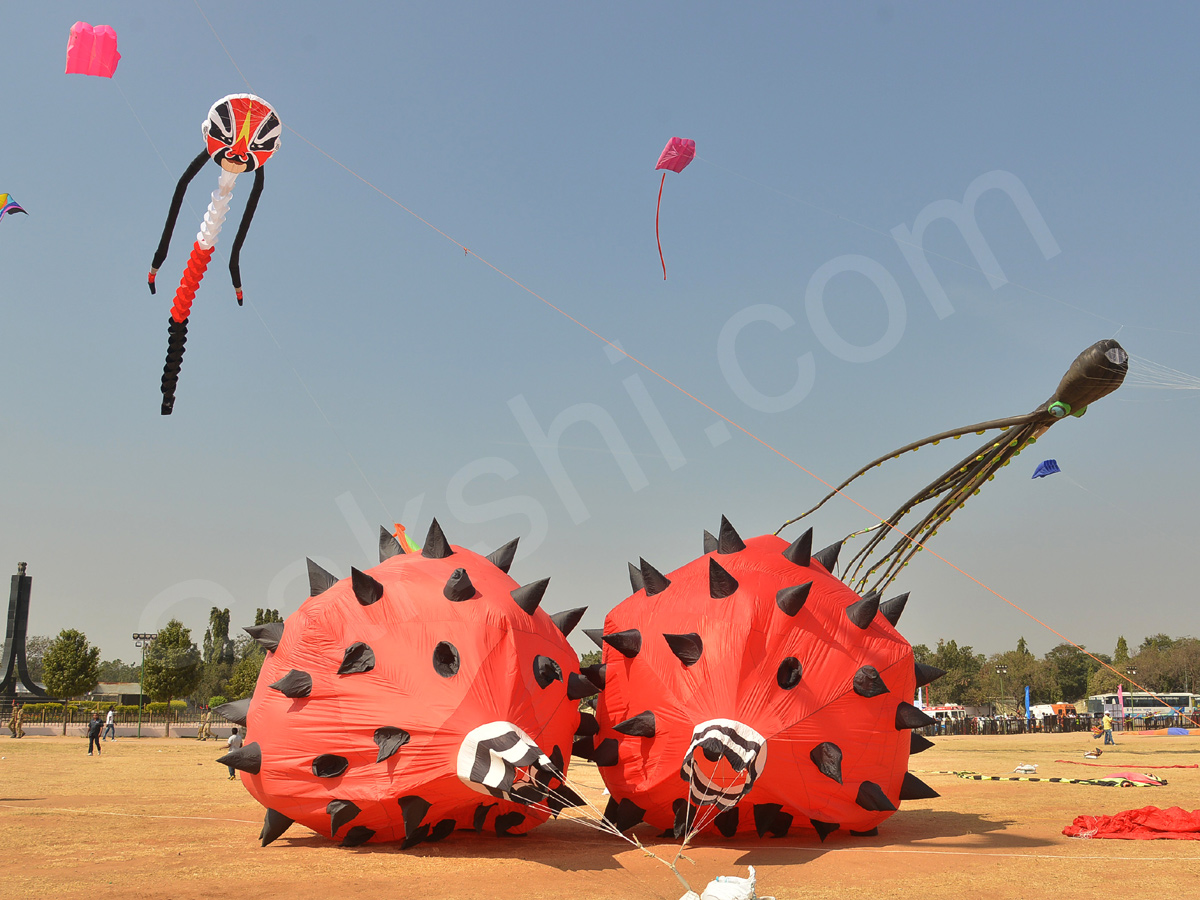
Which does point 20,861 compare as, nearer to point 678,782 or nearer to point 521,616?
point 521,616

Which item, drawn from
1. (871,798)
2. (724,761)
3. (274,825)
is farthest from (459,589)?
(871,798)

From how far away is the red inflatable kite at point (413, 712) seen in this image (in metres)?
10.3

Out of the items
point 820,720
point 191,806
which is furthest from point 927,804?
point 191,806

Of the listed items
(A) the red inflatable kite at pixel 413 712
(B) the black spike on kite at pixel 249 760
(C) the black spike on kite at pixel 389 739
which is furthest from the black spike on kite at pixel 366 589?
(B) the black spike on kite at pixel 249 760

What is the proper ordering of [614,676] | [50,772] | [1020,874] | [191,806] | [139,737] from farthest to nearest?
[139,737], [50,772], [191,806], [614,676], [1020,874]

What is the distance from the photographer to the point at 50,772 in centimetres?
2584

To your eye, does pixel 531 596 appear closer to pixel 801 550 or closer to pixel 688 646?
pixel 688 646

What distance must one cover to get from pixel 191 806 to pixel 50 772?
462 inches

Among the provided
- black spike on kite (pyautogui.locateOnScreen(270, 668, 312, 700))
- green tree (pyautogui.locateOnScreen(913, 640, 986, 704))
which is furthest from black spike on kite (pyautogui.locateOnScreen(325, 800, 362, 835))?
green tree (pyautogui.locateOnScreen(913, 640, 986, 704))

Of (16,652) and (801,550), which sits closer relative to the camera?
(801,550)

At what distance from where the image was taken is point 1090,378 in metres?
13.0

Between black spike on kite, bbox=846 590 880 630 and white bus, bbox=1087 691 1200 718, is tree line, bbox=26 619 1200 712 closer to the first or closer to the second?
white bus, bbox=1087 691 1200 718

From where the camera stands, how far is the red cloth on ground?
1241 cm

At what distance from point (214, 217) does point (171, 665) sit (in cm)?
6174
